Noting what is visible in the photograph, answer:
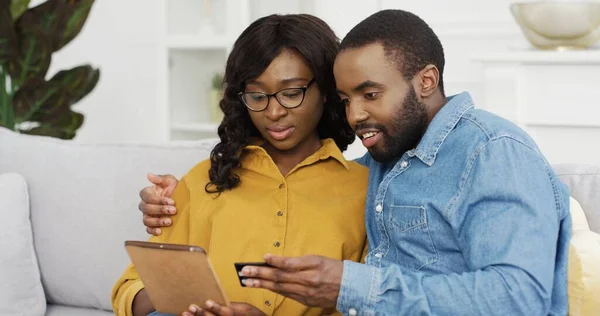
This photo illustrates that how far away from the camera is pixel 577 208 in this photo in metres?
1.64

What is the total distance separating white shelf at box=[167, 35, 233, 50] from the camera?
13.8 ft

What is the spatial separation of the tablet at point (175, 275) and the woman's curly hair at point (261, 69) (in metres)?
0.28

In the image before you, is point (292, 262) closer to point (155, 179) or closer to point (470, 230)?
point (470, 230)

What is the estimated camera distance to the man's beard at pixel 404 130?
1.58 m

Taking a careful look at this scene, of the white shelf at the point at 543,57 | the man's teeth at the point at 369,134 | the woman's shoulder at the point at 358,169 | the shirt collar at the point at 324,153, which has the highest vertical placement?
the white shelf at the point at 543,57

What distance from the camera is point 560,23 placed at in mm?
2877

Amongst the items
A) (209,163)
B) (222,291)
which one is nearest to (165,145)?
(209,163)

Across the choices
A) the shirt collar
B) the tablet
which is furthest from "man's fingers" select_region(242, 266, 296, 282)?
the shirt collar

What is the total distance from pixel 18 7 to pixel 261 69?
5.41 ft

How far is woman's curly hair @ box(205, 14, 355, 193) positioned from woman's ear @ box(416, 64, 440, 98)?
27cm

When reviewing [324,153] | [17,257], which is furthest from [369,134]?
[17,257]

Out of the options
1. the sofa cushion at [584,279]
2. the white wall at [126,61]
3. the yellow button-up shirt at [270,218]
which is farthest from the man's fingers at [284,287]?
the white wall at [126,61]

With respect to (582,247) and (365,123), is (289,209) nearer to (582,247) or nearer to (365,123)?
(365,123)

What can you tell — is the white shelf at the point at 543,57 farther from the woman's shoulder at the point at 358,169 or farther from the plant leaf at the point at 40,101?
the plant leaf at the point at 40,101
